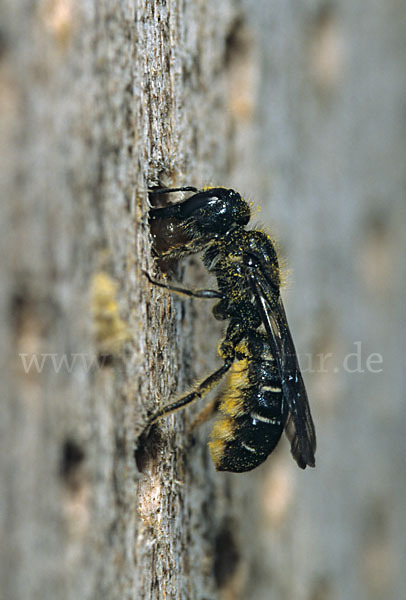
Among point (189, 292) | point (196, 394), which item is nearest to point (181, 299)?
point (189, 292)

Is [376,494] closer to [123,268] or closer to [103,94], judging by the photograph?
[123,268]

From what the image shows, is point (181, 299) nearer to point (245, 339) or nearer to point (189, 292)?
point (189, 292)

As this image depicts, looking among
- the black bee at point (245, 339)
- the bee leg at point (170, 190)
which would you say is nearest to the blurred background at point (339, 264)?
the black bee at point (245, 339)

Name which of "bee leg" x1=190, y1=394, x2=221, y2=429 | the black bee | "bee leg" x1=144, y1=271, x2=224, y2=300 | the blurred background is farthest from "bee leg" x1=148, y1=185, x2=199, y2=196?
"bee leg" x1=190, y1=394, x2=221, y2=429

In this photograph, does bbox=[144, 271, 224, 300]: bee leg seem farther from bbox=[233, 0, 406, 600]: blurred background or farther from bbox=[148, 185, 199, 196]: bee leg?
bbox=[233, 0, 406, 600]: blurred background

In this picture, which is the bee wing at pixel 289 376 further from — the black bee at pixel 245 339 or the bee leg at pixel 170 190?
the bee leg at pixel 170 190

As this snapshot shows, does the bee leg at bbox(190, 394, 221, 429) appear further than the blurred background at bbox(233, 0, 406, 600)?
No

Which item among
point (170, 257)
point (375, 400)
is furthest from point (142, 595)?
point (375, 400)
